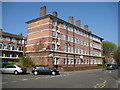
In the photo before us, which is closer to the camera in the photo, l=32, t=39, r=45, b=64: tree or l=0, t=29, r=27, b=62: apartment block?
l=32, t=39, r=45, b=64: tree

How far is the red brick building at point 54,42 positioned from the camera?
3512cm

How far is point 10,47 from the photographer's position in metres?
55.8

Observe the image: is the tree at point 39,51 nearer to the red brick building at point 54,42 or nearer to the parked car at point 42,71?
the red brick building at point 54,42

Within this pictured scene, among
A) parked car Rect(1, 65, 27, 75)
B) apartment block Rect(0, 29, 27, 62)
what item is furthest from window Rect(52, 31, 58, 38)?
apartment block Rect(0, 29, 27, 62)

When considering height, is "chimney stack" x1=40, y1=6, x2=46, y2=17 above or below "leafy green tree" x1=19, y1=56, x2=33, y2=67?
above

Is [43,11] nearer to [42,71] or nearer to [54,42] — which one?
[54,42]

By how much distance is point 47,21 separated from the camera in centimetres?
3591

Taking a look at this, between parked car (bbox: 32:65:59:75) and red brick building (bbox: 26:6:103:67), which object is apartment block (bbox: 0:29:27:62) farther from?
parked car (bbox: 32:65:59:75)

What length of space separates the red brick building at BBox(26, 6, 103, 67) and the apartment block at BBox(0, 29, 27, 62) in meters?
17.1

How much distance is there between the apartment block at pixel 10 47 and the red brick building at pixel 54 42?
1712 centimetres

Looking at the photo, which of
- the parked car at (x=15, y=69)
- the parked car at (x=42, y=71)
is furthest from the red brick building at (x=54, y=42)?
the parked car at (x=15, y=69)

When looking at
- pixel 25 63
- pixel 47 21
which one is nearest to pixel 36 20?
pixel 47 21

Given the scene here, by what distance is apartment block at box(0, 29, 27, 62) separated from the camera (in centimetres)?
5325

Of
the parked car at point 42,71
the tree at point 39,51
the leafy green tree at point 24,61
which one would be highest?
the tree at point 39,51
